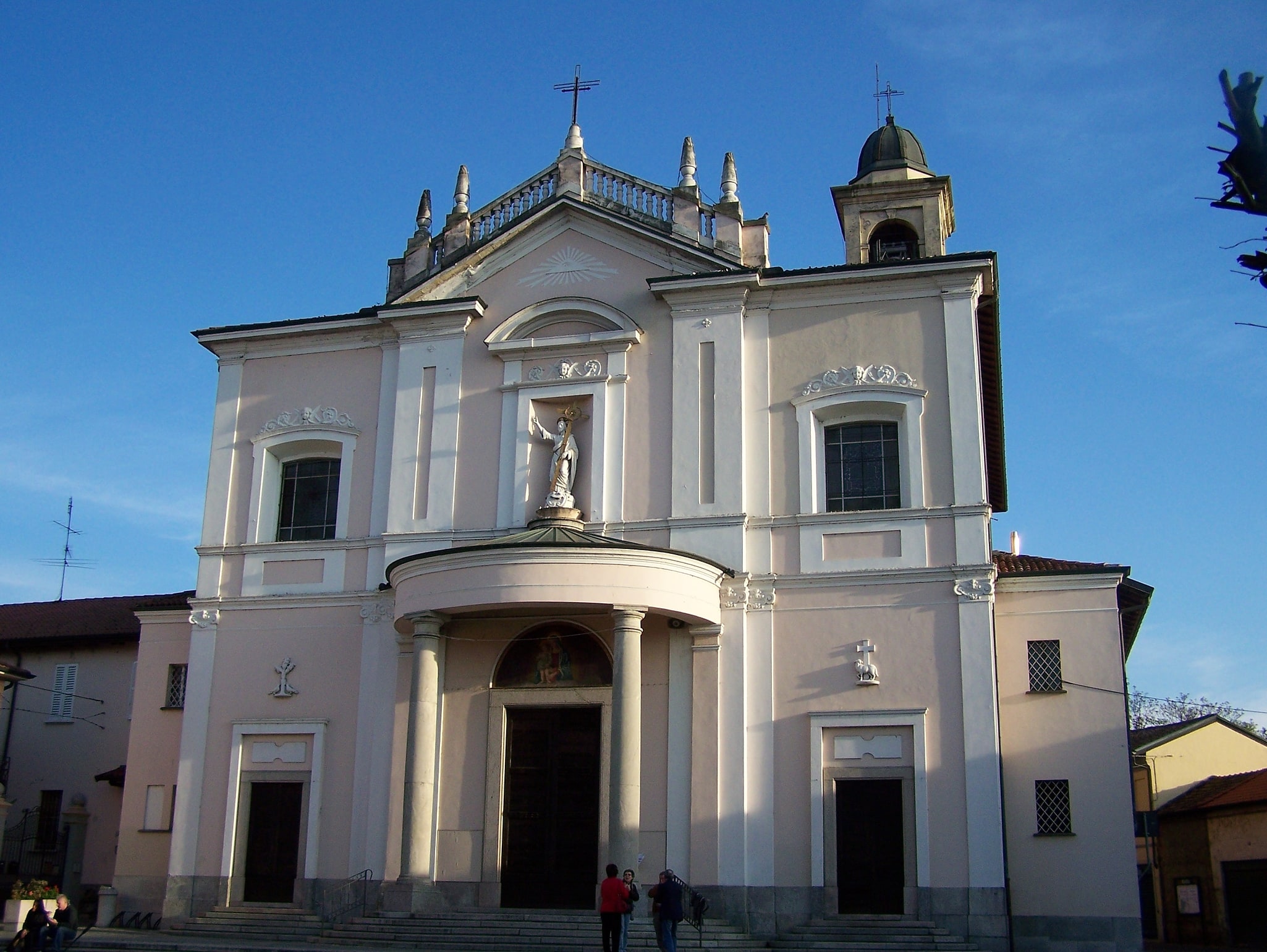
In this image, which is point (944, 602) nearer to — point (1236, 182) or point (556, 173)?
point (556, 173)

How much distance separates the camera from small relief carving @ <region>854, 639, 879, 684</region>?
18734 millimetres

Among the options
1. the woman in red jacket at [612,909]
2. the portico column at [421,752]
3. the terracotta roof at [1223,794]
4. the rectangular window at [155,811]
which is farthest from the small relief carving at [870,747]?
the terracotta roof at [1223,794]

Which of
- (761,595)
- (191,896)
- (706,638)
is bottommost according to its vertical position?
(191,896)

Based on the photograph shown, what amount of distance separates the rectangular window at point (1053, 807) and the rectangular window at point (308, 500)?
1174cm

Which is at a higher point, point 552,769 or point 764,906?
point 552,769

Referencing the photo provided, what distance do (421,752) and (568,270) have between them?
26.7 feet

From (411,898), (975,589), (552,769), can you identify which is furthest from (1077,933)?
(411,898)

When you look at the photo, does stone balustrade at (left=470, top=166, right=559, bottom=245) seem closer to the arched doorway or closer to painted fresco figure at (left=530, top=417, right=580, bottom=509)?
painted fresco figure at (left=530, top=417, right=580, bottom=509)

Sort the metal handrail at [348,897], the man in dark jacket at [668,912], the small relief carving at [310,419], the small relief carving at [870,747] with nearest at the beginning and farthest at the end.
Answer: the man in dark jacket at [668,912] → the small relief carving at [870,747] → the metal handrail at [348,897] → the small relief carving at [310,419]

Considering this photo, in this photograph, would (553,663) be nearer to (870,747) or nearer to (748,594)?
(748,594)

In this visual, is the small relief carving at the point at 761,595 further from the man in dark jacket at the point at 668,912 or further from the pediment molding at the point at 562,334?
the man in dark jacket at the point at 668,912

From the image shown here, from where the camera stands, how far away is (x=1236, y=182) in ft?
18.0

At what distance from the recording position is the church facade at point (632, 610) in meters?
18.3

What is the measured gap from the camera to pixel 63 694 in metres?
30.3
